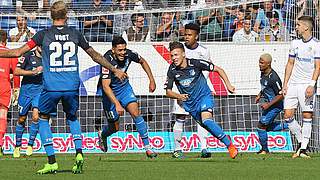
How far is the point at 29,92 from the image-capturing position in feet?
63.6

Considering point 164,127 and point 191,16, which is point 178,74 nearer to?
point 164,127

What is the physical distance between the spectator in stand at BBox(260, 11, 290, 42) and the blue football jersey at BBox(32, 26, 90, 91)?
34.6 feet

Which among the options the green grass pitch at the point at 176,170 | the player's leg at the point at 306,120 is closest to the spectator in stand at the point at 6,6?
the green grass pitch at the point at 176,170

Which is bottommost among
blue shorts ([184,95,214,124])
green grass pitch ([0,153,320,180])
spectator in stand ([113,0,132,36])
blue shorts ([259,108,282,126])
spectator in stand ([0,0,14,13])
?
green grass pitch ([0,153,320,180])

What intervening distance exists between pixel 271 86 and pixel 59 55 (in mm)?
7990

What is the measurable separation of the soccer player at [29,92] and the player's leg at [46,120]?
5369 mm

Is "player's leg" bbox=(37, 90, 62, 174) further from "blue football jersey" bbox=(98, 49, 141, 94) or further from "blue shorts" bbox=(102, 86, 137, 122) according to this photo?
"blue shorts" bbox=(102, 86, 137, 122)

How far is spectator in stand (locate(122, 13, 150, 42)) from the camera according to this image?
23.1 meters

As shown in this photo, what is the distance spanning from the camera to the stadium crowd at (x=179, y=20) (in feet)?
74.4

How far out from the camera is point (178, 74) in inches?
652

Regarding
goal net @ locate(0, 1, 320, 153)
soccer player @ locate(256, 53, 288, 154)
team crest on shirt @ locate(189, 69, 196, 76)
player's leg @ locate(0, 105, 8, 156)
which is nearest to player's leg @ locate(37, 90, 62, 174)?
team crest on shirt @ locate(189, 69, 196, 76)

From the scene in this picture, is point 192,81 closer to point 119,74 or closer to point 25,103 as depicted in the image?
point 119,74

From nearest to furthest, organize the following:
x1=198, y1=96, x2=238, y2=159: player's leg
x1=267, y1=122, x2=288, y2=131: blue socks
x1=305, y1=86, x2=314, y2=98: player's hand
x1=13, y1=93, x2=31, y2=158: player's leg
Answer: x1=198, y1=96, x2=238, y2=159: player's leg < x1=305, y1=86, x2=314, y2=98: player's hand < x1=13, y1=93, x2=31, y2=158: player's leg < x1=267, y1=122, x2=288, y2=131: blue socks

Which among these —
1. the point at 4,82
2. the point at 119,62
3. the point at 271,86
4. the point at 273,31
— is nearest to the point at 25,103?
the point at 4,82
